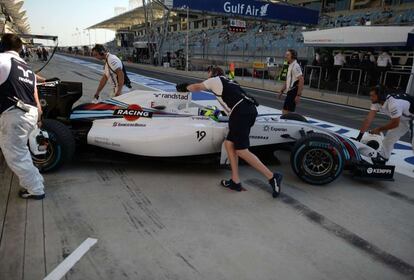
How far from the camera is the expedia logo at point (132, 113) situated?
474 cm

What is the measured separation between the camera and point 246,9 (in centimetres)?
2636

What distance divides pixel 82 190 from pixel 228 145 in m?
1.76

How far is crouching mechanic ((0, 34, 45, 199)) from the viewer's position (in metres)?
3.44

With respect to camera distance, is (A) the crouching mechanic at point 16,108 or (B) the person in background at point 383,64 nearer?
(A) the crouching mechanic at point 16,108

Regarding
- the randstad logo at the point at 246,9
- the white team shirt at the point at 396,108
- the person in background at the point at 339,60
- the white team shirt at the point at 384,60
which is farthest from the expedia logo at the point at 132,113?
the randstad logo at the point at 246,9

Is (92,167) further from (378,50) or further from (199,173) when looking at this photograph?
(378,50)

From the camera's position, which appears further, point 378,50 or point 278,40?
point 278,40

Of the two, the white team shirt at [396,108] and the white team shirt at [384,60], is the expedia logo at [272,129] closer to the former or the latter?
the white team shirt at [396,108]

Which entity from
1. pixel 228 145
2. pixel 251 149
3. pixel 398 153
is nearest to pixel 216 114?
pixel 251 149

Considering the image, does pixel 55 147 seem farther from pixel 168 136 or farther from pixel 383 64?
pixel 383 64

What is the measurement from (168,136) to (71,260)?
2051mm

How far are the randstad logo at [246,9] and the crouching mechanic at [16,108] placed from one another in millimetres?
23956

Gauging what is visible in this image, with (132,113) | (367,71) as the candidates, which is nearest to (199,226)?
(132,113)

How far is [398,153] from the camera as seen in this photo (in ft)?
20.7
